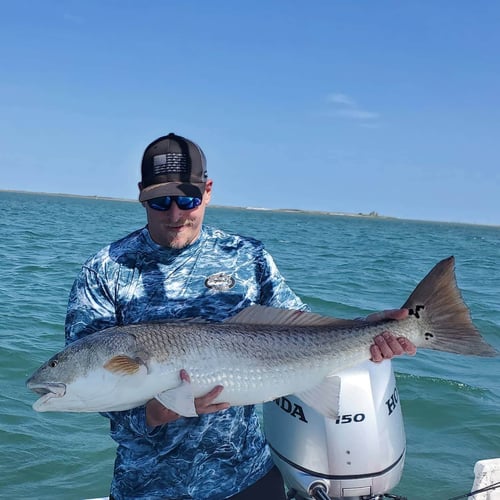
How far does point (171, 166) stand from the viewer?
349cm

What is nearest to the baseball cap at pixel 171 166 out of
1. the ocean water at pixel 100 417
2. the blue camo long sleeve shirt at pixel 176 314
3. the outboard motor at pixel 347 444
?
the blue camo long sleeve shirt at pixel 176 314

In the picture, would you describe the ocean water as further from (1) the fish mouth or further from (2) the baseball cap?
(2) the baseball cap

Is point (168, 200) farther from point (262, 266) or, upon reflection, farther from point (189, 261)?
point (262, 266)

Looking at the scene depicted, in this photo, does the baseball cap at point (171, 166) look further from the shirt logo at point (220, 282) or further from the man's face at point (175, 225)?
the shirt logo at point (220, 282)

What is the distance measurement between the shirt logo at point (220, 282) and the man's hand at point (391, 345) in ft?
3.12

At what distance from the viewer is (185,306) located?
3.55m

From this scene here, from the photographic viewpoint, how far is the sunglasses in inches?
134

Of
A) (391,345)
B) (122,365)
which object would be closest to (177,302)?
(122,365)

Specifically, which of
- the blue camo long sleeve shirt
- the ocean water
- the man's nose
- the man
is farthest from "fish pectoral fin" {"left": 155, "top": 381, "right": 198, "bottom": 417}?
the ocean water

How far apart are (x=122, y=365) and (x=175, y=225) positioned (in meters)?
0.87

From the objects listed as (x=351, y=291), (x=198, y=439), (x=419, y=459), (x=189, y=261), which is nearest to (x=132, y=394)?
(x=198, y=439)

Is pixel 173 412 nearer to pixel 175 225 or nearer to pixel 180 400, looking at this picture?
pixel 180 400

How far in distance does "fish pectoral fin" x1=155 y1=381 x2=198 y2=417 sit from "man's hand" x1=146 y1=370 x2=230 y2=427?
4 centimetres

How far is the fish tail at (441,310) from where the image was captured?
3656 mm
